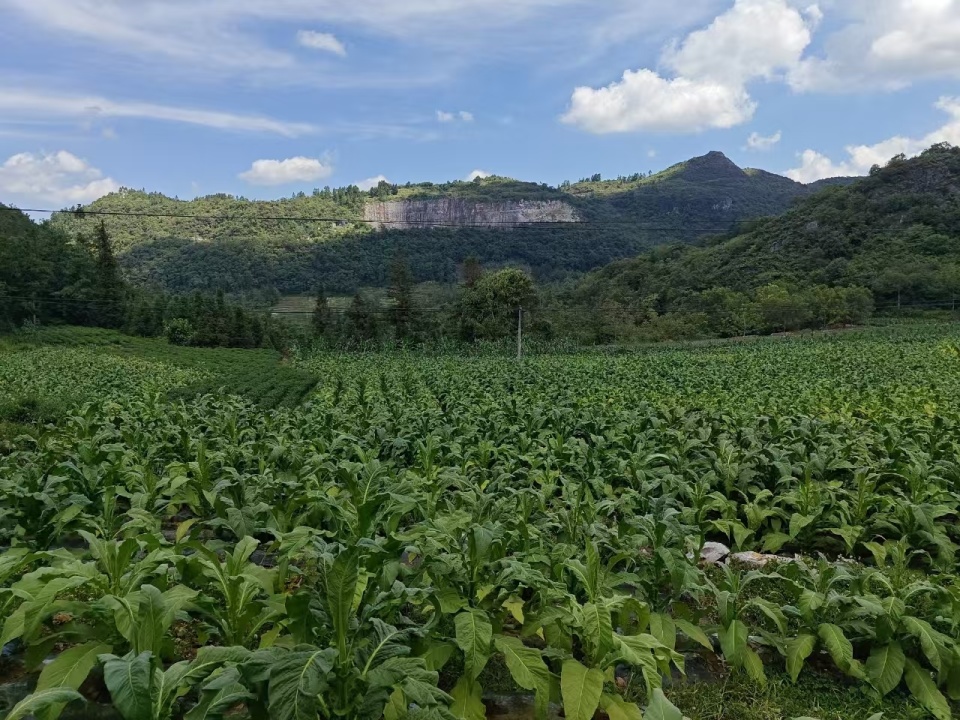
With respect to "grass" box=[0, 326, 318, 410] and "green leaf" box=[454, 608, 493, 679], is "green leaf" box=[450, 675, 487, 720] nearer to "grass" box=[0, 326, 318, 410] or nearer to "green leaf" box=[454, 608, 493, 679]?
"green leaf" box=[454, 608, 493, 679]

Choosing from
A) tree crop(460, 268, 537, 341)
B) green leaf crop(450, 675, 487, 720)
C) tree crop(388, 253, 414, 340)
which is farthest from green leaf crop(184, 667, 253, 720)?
tree crop(388, 253, 414, 340)

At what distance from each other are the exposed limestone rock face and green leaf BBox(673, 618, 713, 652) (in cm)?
12171

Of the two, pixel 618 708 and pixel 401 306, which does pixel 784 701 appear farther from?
pixel 401 306

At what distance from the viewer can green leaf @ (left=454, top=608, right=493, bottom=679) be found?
311 cm

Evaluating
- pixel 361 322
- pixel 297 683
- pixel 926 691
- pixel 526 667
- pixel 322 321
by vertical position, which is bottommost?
pixel 361 322

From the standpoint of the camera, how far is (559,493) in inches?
298

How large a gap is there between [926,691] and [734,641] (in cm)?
104

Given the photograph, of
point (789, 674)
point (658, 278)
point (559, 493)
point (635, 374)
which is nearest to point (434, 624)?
point (789, 674)

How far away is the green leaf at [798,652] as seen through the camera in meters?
3.62

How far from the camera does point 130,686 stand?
2.30 m

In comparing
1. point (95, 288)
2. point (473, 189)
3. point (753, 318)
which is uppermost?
point (473, 189)

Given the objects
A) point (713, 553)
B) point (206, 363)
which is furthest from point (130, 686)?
point (206, 363)

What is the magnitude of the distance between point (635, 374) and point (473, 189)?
115m

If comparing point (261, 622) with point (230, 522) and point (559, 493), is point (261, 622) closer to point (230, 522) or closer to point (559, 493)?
point (230, 522)
